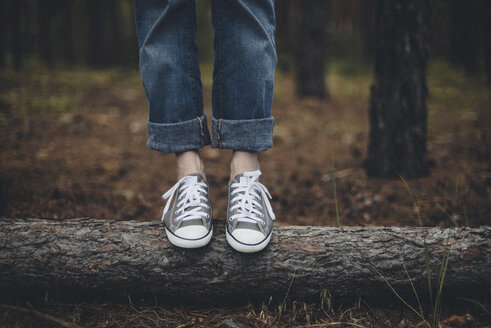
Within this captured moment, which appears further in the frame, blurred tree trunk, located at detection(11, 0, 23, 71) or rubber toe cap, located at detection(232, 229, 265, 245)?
blurred tree trunk, located at detection(11, 0, 23, 71)

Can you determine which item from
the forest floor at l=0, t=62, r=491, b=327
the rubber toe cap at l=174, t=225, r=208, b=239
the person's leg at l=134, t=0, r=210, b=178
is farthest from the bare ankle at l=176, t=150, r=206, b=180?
the forest floor at l=0, t=62, r=491, b=327

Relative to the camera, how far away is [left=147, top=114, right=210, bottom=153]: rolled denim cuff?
1.32m

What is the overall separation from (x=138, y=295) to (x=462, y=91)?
5177mm

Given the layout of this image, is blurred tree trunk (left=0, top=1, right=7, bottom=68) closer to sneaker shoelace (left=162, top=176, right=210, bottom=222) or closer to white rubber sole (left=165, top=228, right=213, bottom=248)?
sneaker shoelace (left=162, top=176, right=210, bottom=222)

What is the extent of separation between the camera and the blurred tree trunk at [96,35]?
20.0 ft

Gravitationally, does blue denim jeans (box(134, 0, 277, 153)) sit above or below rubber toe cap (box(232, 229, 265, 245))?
above

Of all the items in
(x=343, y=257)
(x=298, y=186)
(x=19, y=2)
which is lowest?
(x=298, y=186)

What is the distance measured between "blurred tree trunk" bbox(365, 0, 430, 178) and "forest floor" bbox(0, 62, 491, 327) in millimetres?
151

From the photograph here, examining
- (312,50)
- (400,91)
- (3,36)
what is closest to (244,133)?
(400,91)

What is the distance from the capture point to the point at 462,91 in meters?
4.71

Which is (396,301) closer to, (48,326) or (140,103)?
(48,326)

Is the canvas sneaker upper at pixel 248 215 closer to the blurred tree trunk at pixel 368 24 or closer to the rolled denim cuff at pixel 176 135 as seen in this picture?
the rolled denim cuff at pixel 176 135

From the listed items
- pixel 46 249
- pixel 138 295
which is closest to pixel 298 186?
pixel 138 295

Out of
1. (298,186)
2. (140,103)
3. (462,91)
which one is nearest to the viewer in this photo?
(298,186)
